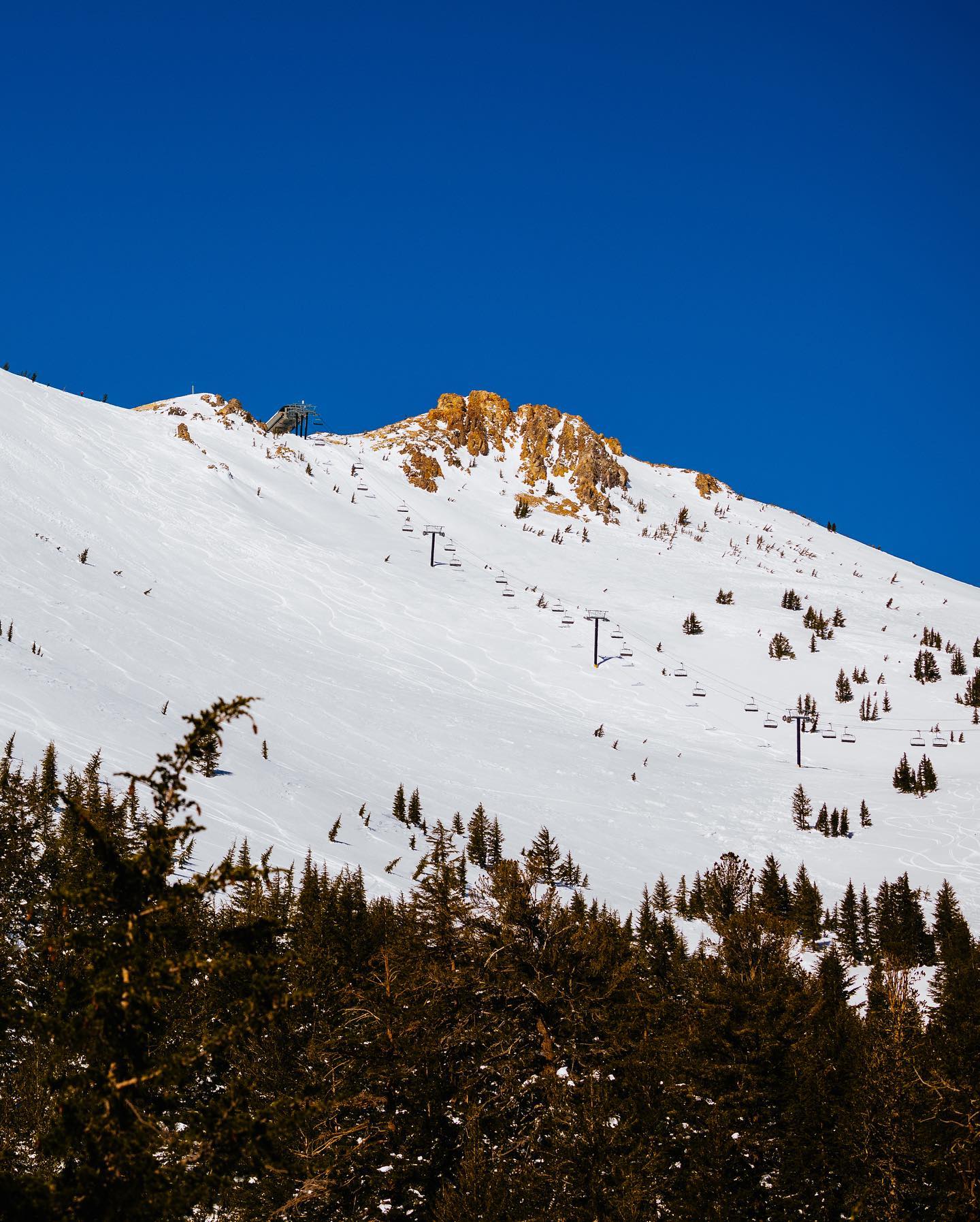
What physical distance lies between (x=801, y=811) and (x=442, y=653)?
96.1 ft

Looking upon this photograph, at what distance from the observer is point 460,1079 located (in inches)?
619

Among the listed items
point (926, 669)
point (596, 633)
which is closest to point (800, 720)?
point (596, 633)

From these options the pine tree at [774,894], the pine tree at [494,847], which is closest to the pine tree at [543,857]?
the pine tree at [494,847]

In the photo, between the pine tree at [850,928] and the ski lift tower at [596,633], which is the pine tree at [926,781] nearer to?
the pine tree at [850,928]

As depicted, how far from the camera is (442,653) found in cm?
6950

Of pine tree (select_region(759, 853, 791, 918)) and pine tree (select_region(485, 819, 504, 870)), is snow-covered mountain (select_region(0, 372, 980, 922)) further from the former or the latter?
pine tree (select_region(759, 853, 791, 918))

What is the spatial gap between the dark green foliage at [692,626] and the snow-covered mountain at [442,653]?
2.59 ft

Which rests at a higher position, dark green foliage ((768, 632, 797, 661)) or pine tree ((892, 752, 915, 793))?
dark green foliage ((768, 632, 797, 661))

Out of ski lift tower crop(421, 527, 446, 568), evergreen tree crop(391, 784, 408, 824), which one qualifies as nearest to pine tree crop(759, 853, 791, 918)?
evergreen tree crop(391, 784, 408, 824)

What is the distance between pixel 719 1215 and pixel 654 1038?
11.0 ft

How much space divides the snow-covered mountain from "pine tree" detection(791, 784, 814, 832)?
2.11 ft

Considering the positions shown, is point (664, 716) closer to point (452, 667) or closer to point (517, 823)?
point (452, 667)

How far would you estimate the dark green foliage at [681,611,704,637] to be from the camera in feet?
270

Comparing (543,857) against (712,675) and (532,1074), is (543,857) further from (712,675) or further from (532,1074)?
(712,675)
